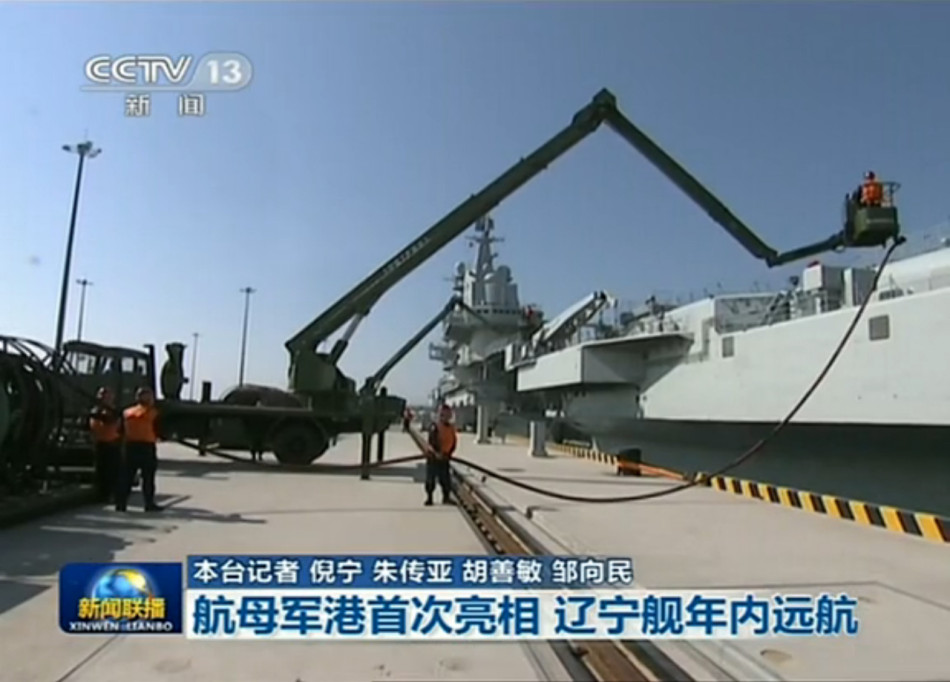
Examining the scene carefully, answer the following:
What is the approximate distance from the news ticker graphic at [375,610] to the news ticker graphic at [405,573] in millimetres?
13

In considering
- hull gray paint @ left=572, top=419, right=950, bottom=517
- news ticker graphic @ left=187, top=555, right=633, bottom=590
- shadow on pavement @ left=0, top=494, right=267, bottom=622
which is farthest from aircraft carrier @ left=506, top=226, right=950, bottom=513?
shadow on pavement @ left=0, top=494, right=267, bottom=622

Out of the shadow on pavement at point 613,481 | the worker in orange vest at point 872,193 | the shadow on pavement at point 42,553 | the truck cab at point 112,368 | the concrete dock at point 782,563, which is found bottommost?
the shadow on pavement at point 42,553

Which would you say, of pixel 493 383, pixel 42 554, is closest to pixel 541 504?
pixel 42 554

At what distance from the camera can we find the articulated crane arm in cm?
1326

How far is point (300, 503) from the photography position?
8461 millimetres

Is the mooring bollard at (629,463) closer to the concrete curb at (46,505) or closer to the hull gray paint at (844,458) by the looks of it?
the hull gray paint at (844,458)

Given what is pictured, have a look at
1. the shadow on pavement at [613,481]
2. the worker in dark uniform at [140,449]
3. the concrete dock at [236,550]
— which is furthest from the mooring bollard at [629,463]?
the worker in dark uniform at [140,449]

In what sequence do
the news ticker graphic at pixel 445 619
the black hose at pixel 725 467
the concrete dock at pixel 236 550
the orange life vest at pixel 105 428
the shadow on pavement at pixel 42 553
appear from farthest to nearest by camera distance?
the orange life vest at pixel 105 428
the black hose at pixel 725 467
the shadow on pavement at pixel 42 553
the news ticker graphic at pixel 445 619
the concrete dock at pixel 236 550

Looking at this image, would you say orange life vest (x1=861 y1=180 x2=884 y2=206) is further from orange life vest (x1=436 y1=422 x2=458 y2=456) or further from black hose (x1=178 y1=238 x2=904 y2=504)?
orange life vest (x1=436 y1=422 x2=458 y2=456)

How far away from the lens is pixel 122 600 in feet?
11.7

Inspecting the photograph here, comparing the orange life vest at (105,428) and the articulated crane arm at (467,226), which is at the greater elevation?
the articulated crane arm at (467,226)

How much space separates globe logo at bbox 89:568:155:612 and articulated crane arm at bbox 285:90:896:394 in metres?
9.53

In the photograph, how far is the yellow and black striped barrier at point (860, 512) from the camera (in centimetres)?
678

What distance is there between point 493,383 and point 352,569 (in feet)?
111
